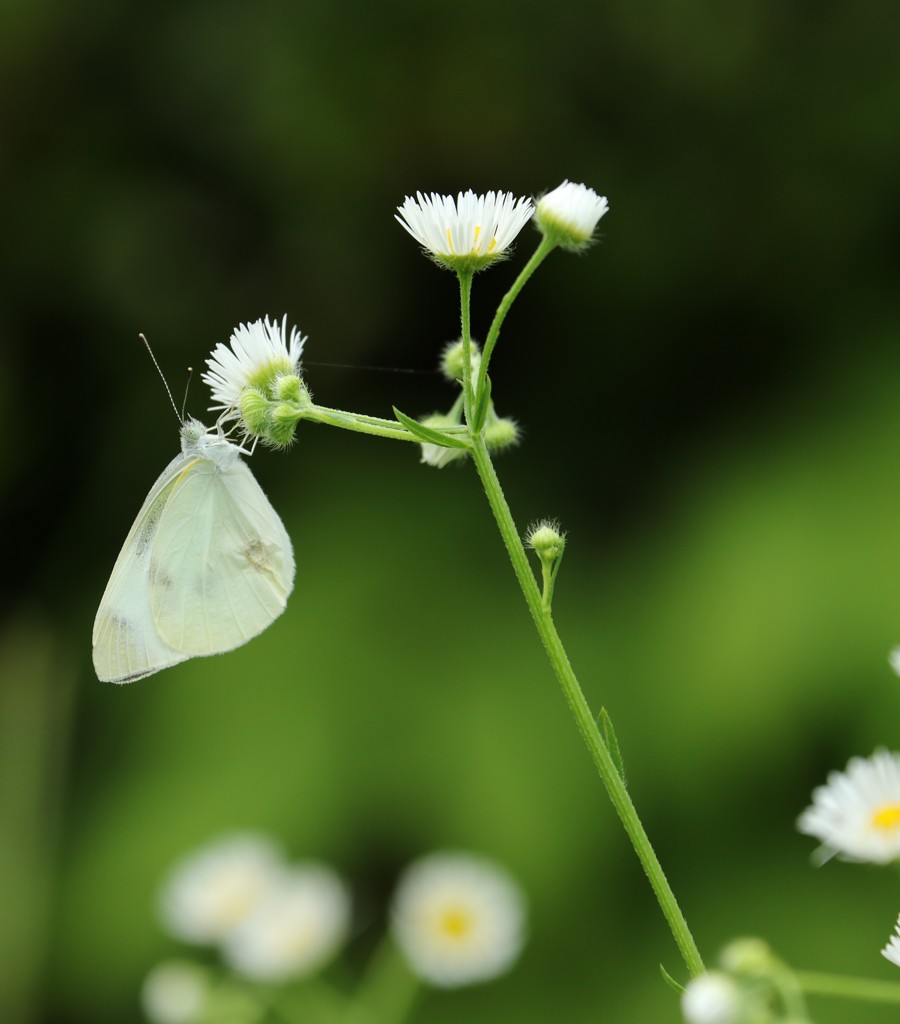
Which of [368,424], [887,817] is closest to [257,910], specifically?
[368,424]

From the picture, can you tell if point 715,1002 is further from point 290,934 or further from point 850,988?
point 290,934

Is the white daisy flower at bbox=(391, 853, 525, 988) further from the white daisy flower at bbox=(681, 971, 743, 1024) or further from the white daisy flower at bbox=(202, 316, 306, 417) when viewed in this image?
the white daisy flower at bbox=(681, 971, 743, 1024)

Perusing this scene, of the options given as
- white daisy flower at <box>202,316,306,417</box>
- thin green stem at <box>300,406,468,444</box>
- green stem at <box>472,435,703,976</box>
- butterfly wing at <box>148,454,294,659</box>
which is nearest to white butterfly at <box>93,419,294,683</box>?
butterfly wing at <box>148,454,294,659</box>

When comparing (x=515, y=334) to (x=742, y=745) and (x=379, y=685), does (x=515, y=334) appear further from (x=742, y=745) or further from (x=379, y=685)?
(x=742, y=745)

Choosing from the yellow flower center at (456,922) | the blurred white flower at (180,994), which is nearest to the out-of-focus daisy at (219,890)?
the blurred white flower at (180,994)

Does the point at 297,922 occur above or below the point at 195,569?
below

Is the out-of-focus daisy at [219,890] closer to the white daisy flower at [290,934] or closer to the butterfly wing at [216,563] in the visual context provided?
the white daisy flower at [290,934]

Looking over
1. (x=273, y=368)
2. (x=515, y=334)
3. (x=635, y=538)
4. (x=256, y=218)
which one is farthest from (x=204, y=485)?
(x=256, y=218)
